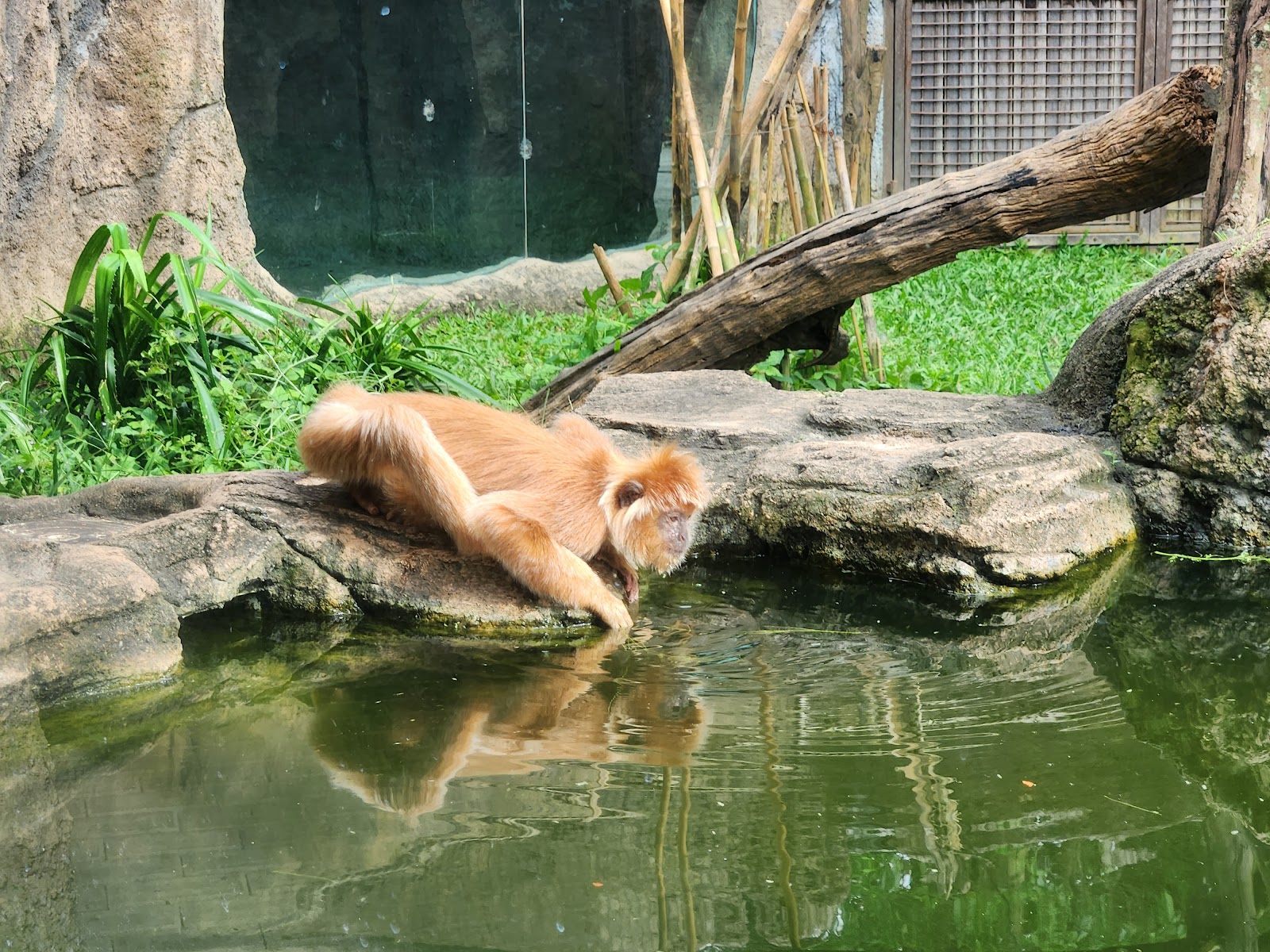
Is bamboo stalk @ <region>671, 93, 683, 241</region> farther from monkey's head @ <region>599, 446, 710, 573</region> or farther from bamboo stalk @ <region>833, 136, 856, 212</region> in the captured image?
monkey's head @ <region>599, 446, 710, 573</region>

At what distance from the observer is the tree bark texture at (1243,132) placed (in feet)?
16.5

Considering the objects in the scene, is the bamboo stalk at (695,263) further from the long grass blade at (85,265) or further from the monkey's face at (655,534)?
the monkey's face at (655,534)

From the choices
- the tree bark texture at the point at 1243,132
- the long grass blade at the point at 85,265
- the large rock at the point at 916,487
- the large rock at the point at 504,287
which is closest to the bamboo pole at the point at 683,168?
the large rock at the point at 504,287

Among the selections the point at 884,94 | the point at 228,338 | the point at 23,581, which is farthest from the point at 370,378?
the point at 884,94

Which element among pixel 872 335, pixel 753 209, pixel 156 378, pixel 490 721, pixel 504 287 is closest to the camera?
pixel 490 721

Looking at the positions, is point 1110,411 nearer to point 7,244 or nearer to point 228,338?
point 228,338

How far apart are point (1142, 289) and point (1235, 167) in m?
0.68

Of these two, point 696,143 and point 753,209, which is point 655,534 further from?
point 753,209

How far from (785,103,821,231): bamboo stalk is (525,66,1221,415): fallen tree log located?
159cm

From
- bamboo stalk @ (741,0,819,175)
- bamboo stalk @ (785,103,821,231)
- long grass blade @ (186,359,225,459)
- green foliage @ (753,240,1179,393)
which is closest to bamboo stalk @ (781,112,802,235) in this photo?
bamboo stalk @ (785,103,821,231)

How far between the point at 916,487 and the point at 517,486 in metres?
1.47

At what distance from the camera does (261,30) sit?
8.70 meters

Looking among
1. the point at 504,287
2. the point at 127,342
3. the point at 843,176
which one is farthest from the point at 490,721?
the point at 504,287

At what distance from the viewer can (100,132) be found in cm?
665
